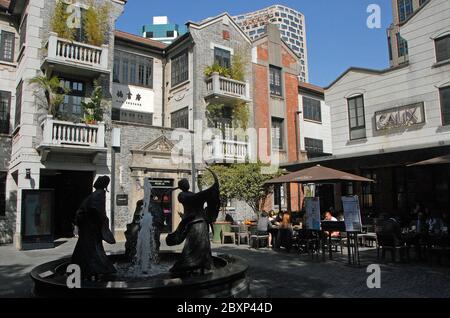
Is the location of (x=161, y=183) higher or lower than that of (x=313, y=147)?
lower

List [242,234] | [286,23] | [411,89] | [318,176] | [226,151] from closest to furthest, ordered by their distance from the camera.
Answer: [318,176]
[242,234]
[411,89]
[226,151]
[286,23]

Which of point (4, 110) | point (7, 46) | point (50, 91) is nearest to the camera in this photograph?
point (50, 91)

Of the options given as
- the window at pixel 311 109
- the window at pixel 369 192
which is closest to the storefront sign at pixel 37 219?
the window at pixel 369 192

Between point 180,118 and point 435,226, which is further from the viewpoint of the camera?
point 180,118

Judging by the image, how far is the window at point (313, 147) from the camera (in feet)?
94.9

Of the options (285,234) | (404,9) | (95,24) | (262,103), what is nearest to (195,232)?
(285,234)

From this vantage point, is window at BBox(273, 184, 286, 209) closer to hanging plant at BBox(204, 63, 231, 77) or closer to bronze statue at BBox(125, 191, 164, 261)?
hanging plant at BBox(204, 63, 231, 77)

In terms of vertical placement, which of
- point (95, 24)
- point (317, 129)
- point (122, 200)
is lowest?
point (122, 200)

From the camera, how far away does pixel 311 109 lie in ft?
97.7

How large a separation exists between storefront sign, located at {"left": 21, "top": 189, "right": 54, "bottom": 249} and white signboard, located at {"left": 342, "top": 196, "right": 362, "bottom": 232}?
39.5 feet

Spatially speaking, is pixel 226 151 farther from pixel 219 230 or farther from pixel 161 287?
pixel 161 287

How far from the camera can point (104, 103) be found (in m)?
19.2

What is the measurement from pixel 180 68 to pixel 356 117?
10.8 m

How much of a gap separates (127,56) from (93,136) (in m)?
6.80
